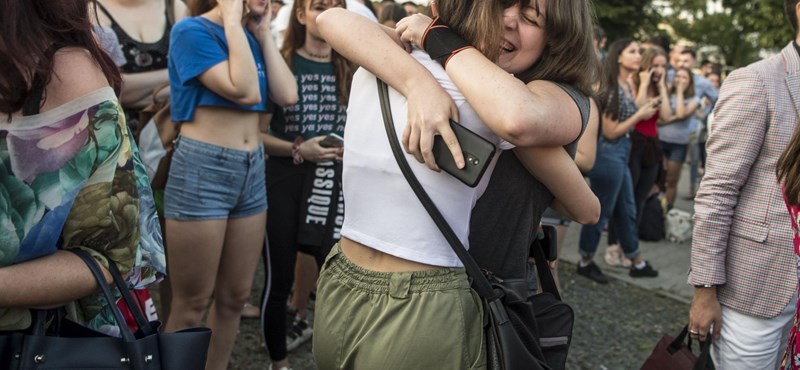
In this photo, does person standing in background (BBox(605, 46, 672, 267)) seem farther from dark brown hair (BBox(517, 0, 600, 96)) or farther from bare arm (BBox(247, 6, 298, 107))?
dark brown hair (BBox(517, 0, 600, 96))

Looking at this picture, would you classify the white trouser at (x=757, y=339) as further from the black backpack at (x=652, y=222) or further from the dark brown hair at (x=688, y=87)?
the dark brown hair at (x=688, y=87)

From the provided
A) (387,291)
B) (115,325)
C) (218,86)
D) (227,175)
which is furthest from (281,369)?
(387,291)

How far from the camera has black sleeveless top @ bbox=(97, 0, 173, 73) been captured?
3.46m

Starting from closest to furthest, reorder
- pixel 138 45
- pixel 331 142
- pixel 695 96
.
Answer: pixel 138 45 < pixel 331 142 < pixel 695 96

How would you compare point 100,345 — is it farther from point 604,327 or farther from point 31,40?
point 604,327

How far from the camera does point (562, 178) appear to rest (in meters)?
1.73

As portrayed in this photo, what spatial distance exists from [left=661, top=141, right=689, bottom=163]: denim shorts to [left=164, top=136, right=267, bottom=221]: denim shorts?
292 inches

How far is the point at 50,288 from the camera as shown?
4.99 feet

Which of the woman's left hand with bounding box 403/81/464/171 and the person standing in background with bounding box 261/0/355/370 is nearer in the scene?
the woman's left hand with bounding box 403/81/464/171

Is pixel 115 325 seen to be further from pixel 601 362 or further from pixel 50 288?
pixel 601 362

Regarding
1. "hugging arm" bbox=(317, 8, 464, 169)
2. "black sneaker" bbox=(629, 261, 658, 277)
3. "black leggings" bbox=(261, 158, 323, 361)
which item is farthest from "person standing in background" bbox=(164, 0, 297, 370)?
"black sneaker" bbox=(629, 261, 658, 277)

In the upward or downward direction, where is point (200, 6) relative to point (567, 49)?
downward

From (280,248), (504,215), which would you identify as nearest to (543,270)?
(504,215)

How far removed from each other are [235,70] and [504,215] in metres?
1.64
